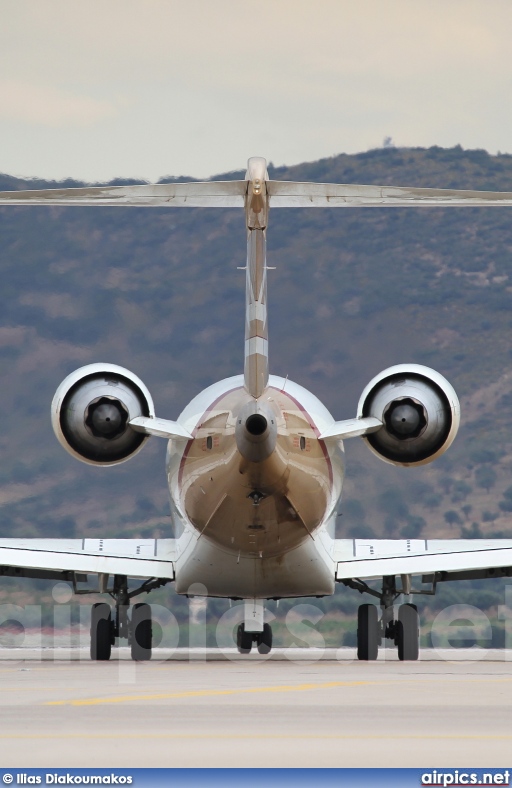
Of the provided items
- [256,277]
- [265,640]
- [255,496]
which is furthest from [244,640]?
[256,277]

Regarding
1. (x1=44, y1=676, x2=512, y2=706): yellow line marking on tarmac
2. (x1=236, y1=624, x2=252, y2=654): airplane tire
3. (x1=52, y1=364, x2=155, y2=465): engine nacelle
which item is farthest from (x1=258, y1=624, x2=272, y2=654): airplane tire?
(x1=44, y1=676, x2=512, y2=706): yellow line marking on tarmac

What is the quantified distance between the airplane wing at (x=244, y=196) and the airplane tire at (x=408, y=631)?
9.35 m

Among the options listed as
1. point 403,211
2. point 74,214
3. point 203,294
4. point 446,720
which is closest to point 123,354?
point 203,294

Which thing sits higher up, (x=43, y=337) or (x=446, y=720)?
(x=43, y=337)

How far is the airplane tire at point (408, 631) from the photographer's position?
26.5 m

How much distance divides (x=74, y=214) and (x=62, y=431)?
207 feet

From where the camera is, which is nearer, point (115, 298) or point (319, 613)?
point (319, 613)

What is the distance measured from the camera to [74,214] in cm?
8500

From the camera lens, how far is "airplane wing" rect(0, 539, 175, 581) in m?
26.1

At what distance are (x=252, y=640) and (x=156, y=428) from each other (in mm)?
8850

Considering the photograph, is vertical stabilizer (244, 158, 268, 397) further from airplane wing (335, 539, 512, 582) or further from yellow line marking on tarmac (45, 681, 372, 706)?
airplane wing (335, 539, 512, 582)

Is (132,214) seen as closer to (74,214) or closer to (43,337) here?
(74,214)

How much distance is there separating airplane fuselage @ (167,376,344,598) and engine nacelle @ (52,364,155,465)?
1.20 meters

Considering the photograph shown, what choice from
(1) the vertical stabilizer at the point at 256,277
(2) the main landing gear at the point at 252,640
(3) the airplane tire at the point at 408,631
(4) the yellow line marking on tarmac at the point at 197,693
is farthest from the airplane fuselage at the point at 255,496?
(4) the yellow line marking on tarmac at the point at 197,693
